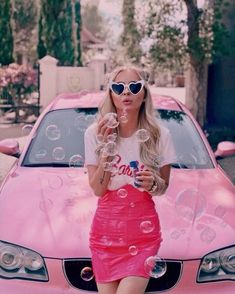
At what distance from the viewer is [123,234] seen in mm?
2980

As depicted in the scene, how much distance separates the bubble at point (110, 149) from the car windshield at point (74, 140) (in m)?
1.67

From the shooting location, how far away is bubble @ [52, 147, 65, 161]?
4876 mm

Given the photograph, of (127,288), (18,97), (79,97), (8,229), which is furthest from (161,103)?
(18,97)

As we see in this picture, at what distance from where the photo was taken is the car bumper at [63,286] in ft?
11.1

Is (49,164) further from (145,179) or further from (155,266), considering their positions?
(145,179)

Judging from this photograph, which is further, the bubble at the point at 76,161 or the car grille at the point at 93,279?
the bubble at the point at 76,161

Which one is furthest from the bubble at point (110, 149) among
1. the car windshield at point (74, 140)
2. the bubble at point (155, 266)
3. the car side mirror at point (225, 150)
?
the car side mirror at point (225, 150)

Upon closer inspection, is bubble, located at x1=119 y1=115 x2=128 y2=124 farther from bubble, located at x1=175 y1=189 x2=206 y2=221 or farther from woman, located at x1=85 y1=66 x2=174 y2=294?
bubble, located at x1=175 y1=189 x2=206 y2=221

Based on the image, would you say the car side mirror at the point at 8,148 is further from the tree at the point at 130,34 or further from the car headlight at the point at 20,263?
the tree at the point at 130,34

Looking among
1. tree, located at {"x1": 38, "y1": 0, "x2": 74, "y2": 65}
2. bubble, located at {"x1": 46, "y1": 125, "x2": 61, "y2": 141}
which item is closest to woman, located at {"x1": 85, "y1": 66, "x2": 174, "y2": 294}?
bubble, located at {"x1": 46, "y1": 125, "x2": 61, "y2": 141}

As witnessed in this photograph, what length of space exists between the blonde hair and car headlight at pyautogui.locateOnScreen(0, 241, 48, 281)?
0.91 m

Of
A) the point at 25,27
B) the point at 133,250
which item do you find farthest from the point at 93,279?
the point at 25,27

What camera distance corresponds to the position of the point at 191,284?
133 inches

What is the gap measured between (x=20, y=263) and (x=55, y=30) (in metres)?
23.7
